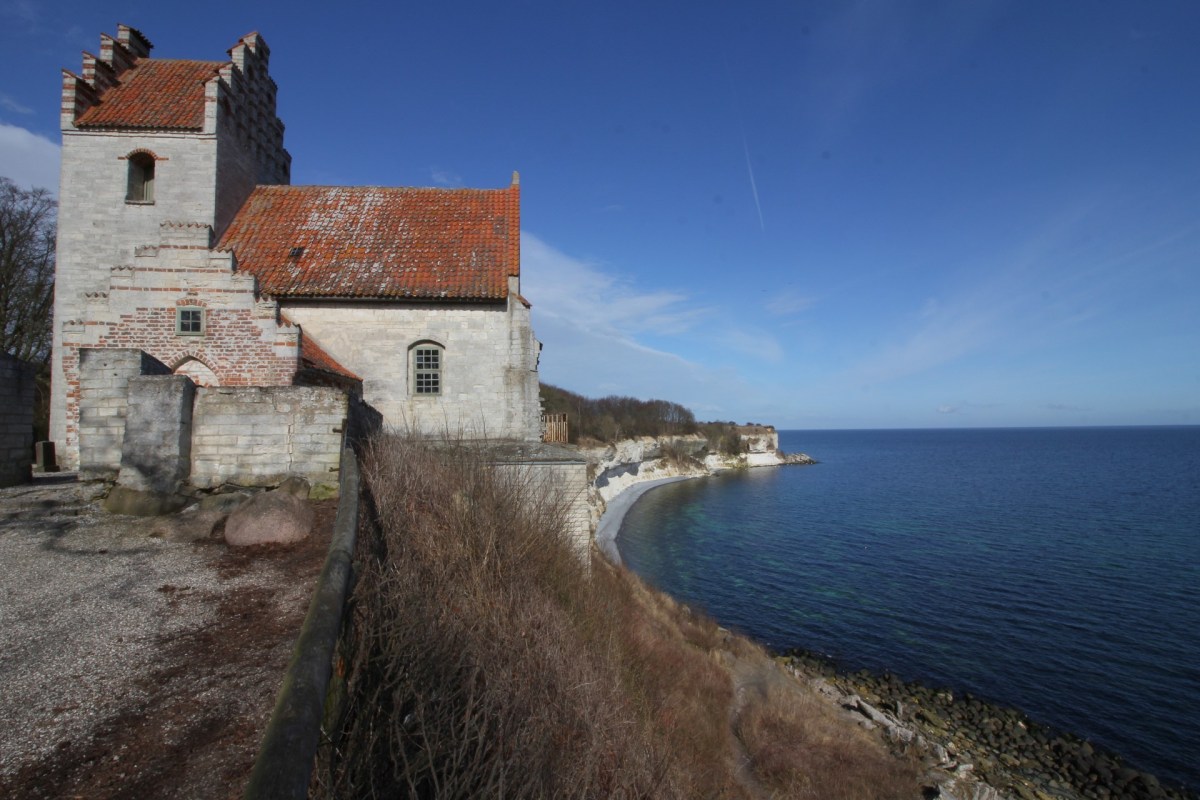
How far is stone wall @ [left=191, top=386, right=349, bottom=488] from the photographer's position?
9.67m

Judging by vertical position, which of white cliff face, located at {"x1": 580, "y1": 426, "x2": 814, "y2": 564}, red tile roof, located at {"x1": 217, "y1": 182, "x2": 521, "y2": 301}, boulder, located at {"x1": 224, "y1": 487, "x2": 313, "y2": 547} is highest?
red tile roof, located at {"x1": 217, "y1": 182, "x2": 521, "y2": 301}

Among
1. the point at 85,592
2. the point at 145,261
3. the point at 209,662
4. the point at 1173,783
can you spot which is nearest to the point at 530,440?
the point at 145,261

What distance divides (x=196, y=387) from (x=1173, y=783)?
2141 centimetres

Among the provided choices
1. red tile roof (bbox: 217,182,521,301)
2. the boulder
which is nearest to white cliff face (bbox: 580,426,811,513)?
red tile roof (bbox: 217,182,521,301)

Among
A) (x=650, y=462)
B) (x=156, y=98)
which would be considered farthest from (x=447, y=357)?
(x=650, y=462)

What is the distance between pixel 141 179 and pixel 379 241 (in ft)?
24.3

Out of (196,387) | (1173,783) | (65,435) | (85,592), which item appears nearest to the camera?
Answer: (85,592)

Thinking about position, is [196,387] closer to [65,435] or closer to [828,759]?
[65,435]

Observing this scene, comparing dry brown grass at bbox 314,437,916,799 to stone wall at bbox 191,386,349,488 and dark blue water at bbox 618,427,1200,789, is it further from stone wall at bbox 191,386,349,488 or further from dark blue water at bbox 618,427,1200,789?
dark blue water at bbox 618,427,1200,789

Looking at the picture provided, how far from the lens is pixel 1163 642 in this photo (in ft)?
63.8

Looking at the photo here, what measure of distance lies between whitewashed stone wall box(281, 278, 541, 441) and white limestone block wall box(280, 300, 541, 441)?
0.09 ft

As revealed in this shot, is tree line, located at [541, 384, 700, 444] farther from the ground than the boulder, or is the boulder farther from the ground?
tree line, located at [541, 384, 700, 444]

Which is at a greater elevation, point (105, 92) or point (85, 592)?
point (105, 92)

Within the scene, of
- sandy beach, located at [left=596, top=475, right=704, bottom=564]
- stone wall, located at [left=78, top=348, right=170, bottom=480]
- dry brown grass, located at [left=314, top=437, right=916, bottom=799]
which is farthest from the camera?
sandy beach, located at [left=596, top=475, right=704, bottom=564]
